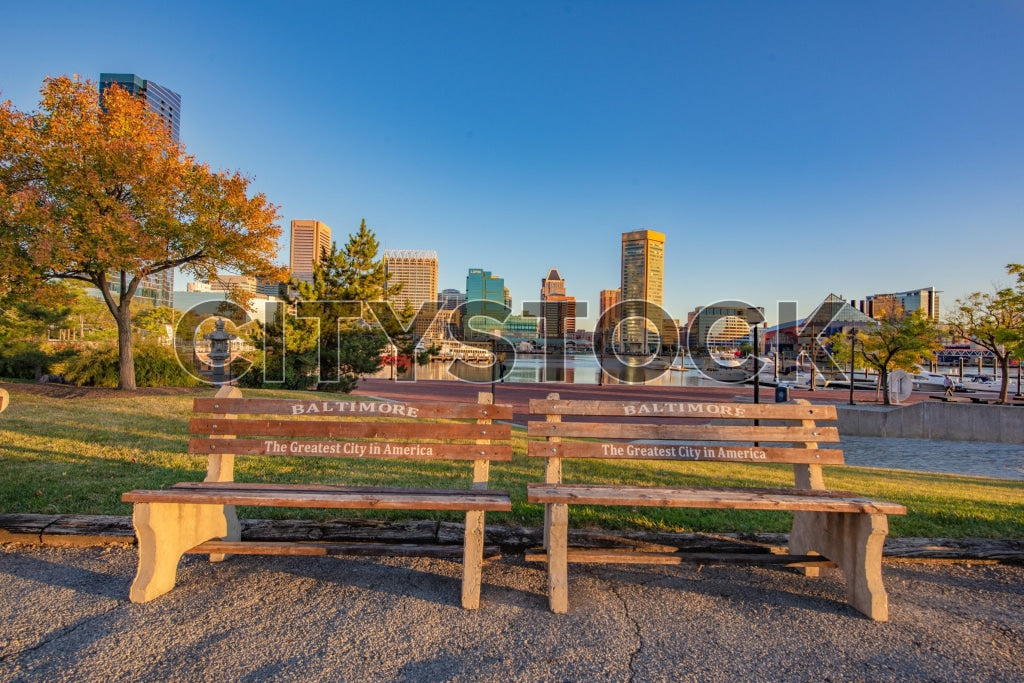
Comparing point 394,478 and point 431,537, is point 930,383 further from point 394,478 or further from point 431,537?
point 431,537

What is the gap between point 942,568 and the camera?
3.52 metres

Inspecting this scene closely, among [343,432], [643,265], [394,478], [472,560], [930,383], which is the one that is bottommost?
[930,383]

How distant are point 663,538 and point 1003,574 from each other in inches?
82.6

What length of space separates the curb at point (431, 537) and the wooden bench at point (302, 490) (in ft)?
→ 0.62

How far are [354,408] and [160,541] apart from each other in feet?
4.04

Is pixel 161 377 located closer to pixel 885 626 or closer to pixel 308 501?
pixel 308 501

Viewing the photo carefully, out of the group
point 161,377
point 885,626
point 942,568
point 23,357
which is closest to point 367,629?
point 885,626

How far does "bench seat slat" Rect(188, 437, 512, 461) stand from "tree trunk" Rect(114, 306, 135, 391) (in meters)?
11.5

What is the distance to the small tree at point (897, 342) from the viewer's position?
2206 cm

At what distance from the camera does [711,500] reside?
9.60 ft

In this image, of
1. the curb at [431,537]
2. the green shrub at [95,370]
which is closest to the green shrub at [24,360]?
A: the green shrub at [95,370]

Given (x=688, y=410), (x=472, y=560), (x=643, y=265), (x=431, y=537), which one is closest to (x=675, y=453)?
(x=688, y=410)

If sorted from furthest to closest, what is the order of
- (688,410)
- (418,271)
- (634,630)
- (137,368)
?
(418,271)
(137,368)
(688,410)
(634,630)

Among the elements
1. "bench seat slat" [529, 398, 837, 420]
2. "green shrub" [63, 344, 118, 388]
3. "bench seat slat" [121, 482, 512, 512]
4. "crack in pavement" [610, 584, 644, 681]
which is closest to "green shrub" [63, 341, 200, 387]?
"green shrub" [63, 344, 118, 388]
